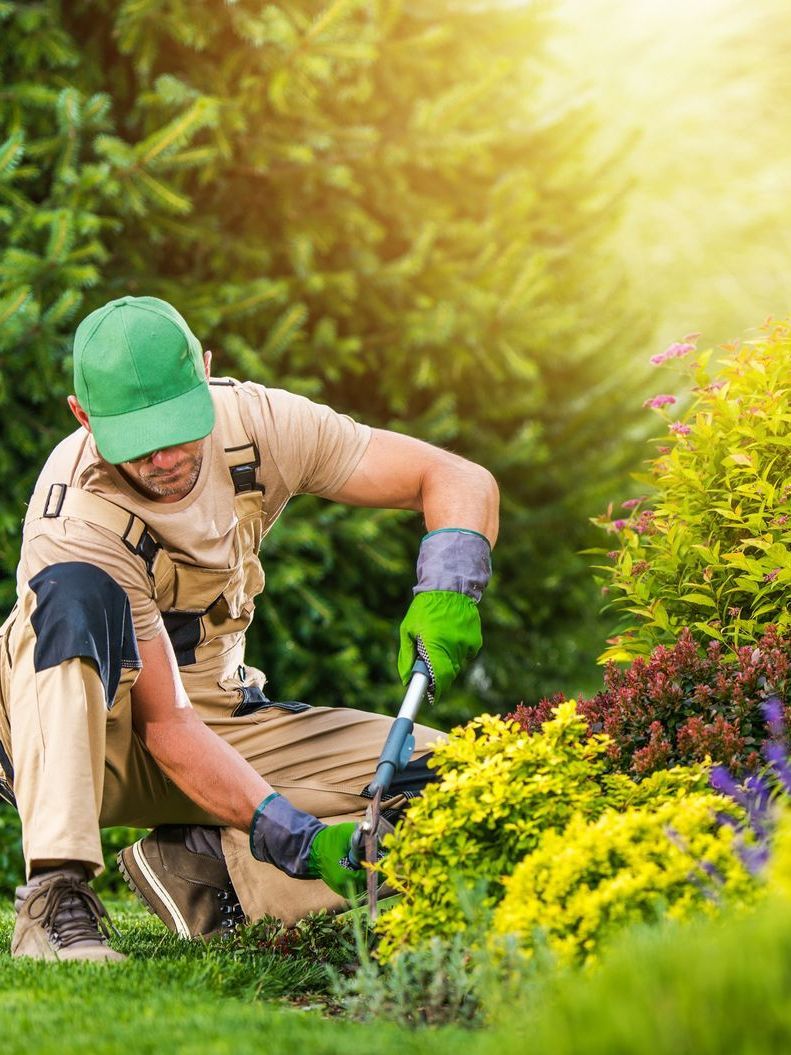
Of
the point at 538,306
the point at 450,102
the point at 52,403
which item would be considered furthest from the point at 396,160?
the point at 52,403

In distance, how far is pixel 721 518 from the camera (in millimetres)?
3836

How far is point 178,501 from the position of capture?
12.4ft

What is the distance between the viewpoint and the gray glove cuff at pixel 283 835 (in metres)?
3.42

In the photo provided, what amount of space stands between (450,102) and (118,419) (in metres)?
3.90

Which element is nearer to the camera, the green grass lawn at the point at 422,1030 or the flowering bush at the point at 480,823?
the green grass lawn at the point at 422,1030

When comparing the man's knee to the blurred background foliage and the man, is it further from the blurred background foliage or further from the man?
the blurred background foliage

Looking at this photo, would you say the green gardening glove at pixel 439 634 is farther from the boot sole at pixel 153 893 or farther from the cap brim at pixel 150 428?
the boot sole at pixel 153 893

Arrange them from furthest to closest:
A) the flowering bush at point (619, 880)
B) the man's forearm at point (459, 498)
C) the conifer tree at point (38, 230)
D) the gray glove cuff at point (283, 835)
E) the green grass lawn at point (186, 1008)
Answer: the conifer tree at point (38, 230) → the man's forearm at point (459, 498) → the gray glove cuff at point (283, 835) → the flowering bush at point (619, 880) → the green grass lawn at point (186, 1008)

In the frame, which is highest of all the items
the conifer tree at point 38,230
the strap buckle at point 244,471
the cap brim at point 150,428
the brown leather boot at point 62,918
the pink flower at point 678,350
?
the conifer tree at point 38,230

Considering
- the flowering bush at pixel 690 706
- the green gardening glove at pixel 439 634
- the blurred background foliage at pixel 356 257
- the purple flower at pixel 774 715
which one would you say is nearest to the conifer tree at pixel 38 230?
the blurred background foliage at pixel 356 257

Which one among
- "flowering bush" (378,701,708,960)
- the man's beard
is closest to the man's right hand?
"flowering bush" (378,701,708,960)

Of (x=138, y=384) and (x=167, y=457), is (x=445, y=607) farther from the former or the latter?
(x=138, y=384)

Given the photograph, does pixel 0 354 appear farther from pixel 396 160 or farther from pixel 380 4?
pixel 380 4

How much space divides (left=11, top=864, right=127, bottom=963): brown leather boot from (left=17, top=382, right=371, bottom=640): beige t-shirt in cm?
72
